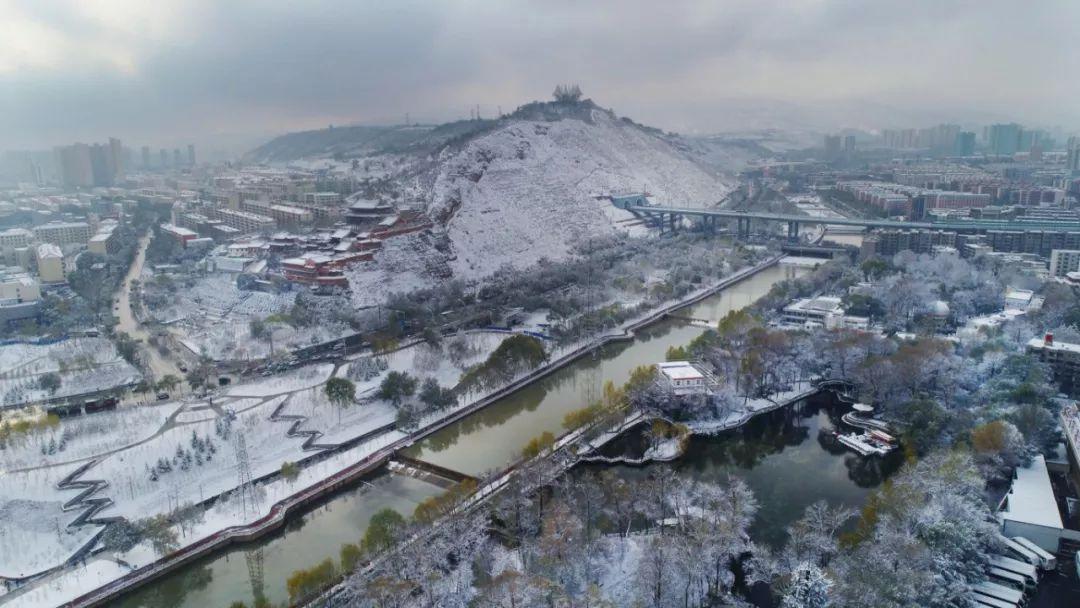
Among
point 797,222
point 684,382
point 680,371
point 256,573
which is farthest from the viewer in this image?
point 797,222

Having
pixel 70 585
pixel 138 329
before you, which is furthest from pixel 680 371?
pixel 138 329

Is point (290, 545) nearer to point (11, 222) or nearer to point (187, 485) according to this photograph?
point (187, 485)

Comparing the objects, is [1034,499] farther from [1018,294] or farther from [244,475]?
[1018,294]

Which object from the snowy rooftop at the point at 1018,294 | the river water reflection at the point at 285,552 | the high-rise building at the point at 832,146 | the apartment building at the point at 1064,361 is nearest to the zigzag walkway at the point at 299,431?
the river water reflection at the point at 285,552

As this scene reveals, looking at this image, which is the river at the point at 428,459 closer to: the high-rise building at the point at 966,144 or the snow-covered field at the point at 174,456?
the snow-covered field at the point at 174,456

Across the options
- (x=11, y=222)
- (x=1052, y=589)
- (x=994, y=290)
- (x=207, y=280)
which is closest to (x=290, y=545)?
(x=1052, y=589)

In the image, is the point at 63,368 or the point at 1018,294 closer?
the point at 63,368
